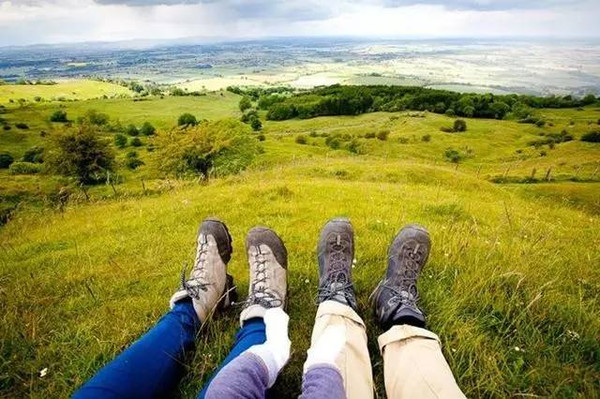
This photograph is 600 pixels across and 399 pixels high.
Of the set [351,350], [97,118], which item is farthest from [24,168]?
[351,350]

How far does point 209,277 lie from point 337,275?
1.34m

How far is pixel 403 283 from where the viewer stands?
3.61m

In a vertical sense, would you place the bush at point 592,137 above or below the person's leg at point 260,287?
below

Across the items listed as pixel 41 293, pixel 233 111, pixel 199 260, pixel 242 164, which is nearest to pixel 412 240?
pixel 199 260

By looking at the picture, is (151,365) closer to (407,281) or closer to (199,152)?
(407,281)

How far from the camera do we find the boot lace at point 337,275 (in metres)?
3.44

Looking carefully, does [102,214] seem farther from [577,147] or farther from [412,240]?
[577,147]

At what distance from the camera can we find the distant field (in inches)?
6147

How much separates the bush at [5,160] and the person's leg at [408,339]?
99.3 meters

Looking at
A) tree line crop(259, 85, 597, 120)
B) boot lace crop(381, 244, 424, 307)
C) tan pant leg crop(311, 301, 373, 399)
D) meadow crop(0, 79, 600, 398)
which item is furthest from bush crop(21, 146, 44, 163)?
tan pant leg crop(311, 301, 373, 399)

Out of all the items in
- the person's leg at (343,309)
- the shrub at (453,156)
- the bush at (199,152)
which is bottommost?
the shrub at (453,156)

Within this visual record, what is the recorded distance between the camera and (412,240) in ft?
13.4

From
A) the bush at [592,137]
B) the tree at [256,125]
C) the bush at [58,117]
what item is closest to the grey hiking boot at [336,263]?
the bush at [592,137]

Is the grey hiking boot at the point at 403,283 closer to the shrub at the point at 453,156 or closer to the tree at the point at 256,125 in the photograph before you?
the shrub at the point at 453,156
